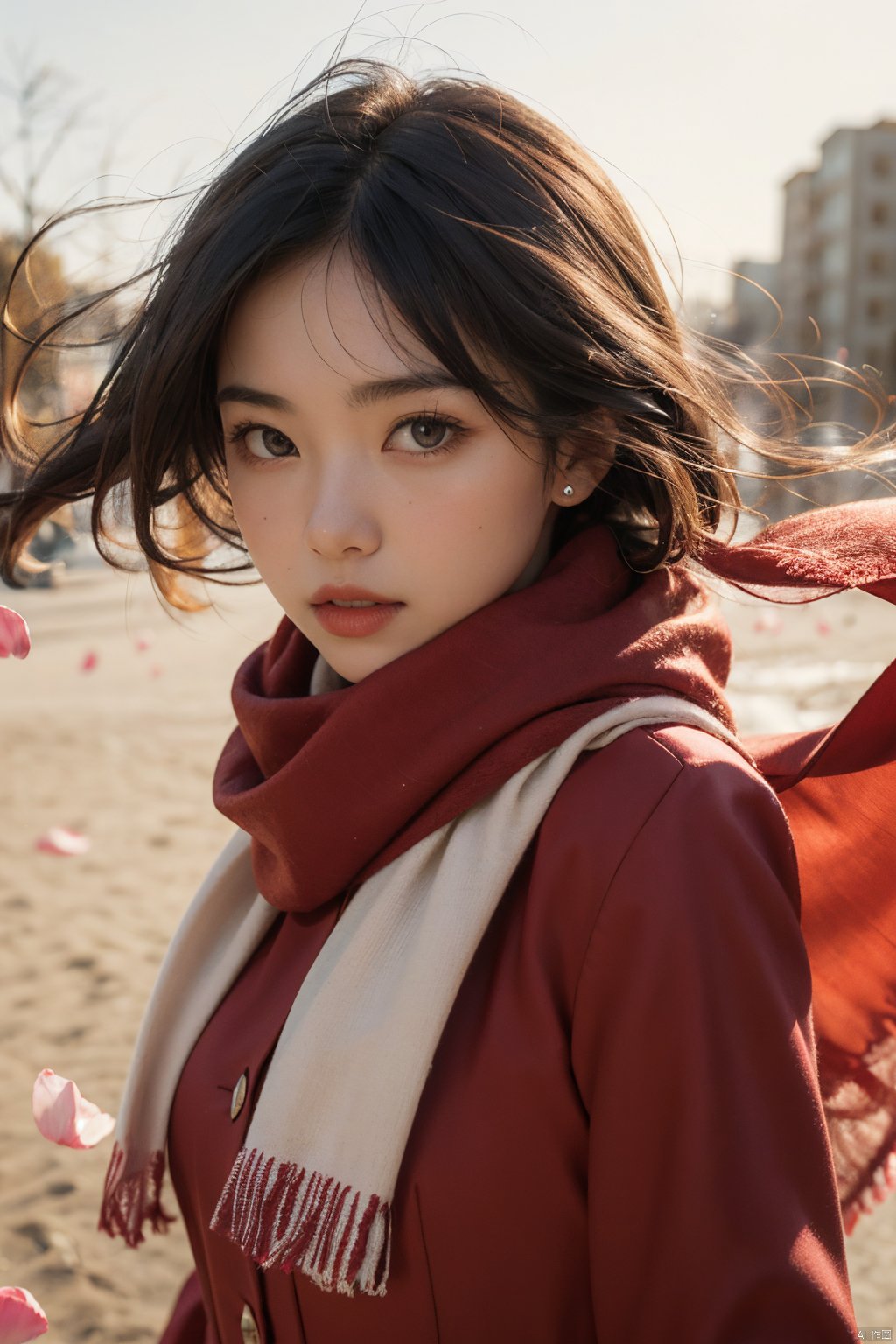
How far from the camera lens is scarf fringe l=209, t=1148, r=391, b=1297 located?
1.33 meters

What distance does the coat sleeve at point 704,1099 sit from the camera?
3.90ft

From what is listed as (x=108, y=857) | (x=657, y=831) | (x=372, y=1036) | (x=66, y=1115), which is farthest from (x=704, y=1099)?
(x=108, y=857)

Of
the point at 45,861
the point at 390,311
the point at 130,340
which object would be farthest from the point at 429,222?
the point at 45,861

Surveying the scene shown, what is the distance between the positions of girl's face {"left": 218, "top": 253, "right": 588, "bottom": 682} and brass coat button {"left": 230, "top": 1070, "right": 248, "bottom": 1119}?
1.77 feet

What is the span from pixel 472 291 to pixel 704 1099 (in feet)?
2.99

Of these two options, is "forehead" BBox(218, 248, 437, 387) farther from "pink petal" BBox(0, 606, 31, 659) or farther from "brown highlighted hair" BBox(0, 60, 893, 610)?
"pink petal" BBox(0, 606, 31, 659)

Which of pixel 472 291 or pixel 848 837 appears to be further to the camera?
pixel 848 837

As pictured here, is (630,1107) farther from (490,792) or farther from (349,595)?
(349,595)

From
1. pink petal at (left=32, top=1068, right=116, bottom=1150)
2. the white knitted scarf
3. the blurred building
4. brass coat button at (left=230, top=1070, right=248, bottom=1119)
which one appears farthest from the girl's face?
the blurred building

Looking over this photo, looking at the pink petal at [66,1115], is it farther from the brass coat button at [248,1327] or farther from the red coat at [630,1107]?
the red coat at [630,1107]

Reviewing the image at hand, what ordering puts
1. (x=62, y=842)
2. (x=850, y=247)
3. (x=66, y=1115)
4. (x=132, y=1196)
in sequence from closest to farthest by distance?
(x=132, y=1196), (x=66, y=1115), (x=62, y=842), (x=850, y=247)

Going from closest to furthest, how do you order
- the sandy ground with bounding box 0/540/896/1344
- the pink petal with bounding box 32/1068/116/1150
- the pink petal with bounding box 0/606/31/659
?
the pink petal with bounding box 0/606/31/659 < the pink petal with bounding box 32/1068/116/1150 < the sandy ground with bounding box 0/540/896/1344

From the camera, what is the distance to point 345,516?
4.74 feet

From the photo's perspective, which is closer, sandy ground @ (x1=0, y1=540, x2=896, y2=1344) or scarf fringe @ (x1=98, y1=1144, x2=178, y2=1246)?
scarf fringe @ (x1=98, y1=1144, x2=178, y2=1246)
